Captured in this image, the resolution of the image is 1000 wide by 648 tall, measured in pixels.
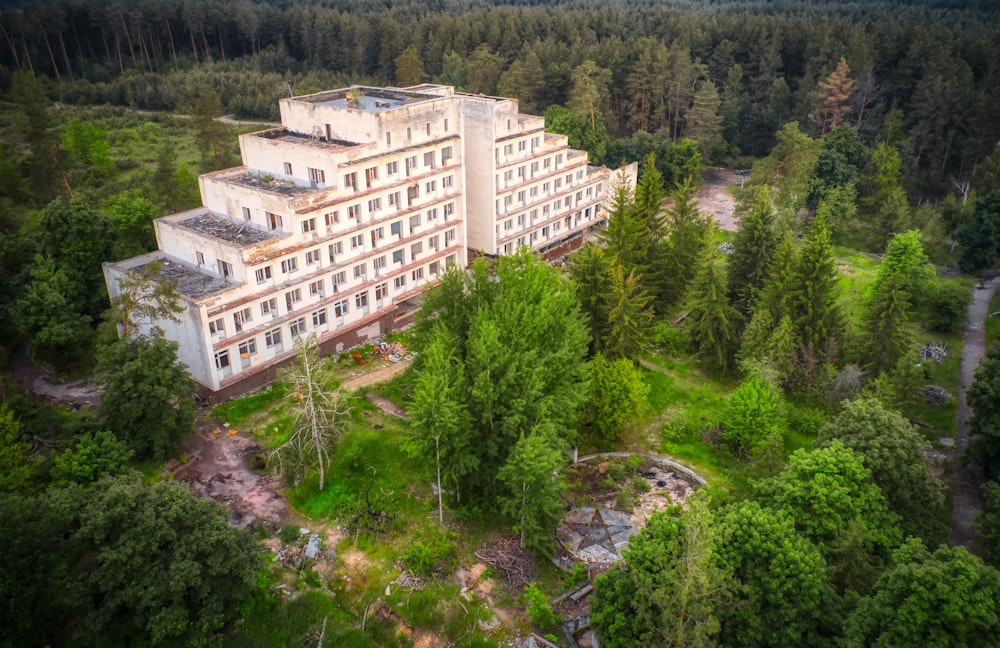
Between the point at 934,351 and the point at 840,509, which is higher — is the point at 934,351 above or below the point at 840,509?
below

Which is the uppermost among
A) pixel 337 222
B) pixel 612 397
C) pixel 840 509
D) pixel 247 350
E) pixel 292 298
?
pixel 337 222

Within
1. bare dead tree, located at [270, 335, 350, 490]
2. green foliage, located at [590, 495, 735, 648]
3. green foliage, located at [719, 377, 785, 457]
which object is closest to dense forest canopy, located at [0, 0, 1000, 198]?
green foliage, located at [719, 377, 785, 457]

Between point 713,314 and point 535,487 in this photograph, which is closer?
point 535,487

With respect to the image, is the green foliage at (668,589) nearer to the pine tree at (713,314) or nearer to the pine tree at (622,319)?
the pine tree at (622,319)

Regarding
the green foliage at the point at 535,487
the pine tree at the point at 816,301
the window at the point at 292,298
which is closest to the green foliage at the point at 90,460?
the window at the point at 292,298

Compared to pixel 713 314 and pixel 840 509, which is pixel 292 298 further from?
pixel 840 509

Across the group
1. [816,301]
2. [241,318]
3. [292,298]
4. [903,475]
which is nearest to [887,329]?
[816,301]
